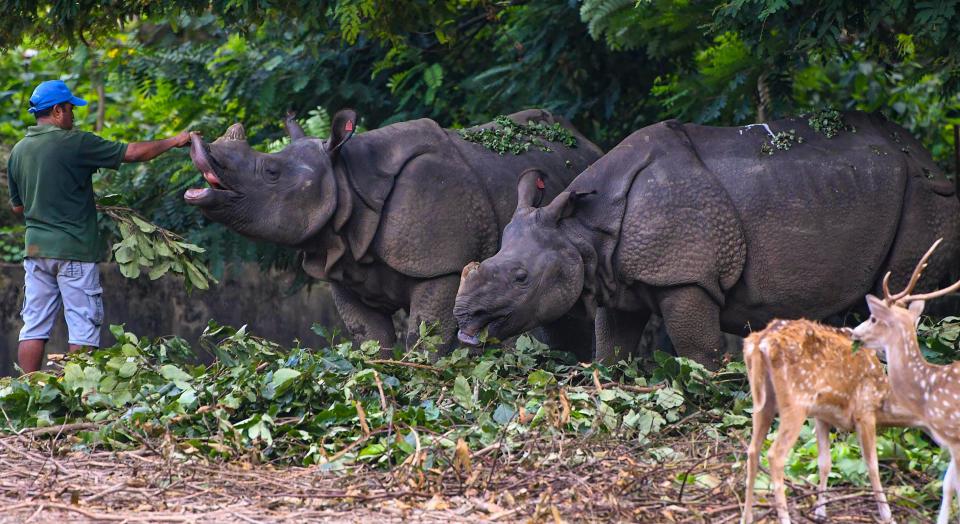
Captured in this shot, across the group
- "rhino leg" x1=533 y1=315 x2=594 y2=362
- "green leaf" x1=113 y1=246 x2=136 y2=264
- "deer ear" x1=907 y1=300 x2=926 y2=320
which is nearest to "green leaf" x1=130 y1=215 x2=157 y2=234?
"green leaf" x1=113 y1=246 x2=136 y2=264

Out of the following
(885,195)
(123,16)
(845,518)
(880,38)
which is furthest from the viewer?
(123,16)

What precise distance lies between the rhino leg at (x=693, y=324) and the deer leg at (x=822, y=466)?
8.62 feet

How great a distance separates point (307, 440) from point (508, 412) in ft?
3.39

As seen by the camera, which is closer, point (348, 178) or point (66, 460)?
point (66, 460)

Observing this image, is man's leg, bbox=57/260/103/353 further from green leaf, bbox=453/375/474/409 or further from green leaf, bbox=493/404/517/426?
green leaf, bbox=493/404/517/426

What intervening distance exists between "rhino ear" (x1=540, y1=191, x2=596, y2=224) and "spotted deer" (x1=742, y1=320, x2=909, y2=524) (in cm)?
284

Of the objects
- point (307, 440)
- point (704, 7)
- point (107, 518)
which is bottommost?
point (307, 440)

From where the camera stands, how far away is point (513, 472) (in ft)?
20.8

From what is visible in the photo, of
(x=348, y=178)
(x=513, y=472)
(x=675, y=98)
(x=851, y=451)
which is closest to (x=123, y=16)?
(x=348, y=178)

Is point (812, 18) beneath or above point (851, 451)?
above

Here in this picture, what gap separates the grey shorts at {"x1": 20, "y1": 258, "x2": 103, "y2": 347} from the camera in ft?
30.3

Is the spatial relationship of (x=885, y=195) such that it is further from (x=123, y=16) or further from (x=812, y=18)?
(x=123, y=16)

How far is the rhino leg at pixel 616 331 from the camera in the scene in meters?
9.28

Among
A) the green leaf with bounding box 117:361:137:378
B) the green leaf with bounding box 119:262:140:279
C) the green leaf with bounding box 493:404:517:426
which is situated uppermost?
the green leaf with bounding box 119:262:140:279
